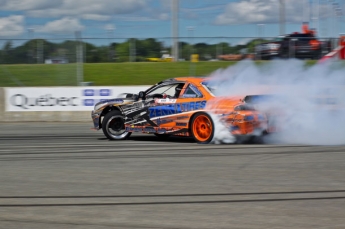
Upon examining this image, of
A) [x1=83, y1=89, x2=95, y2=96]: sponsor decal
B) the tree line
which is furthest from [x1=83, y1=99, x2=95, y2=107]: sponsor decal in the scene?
the tree line

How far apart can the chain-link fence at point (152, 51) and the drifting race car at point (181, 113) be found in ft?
34.3

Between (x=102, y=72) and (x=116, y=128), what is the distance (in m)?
13.2

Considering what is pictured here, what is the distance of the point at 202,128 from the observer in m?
13.0

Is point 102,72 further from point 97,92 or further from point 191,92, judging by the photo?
point 191,92

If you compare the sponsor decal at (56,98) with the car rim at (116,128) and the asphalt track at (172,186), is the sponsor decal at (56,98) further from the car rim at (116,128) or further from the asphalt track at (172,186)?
the asphalt track at (172,186)

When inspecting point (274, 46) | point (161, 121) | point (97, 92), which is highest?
point (274, 46)

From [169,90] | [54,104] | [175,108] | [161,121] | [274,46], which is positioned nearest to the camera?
[175,108]

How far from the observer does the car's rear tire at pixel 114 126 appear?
564 inches

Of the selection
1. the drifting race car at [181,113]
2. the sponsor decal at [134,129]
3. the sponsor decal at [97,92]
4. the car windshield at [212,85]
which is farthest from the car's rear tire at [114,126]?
the sponsor decal at [97,92]

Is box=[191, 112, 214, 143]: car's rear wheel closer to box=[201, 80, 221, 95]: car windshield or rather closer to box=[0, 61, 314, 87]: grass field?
box=[201, 80, 221, 95]: car windshield

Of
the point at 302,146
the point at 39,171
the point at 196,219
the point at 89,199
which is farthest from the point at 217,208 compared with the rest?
the point at 302,146

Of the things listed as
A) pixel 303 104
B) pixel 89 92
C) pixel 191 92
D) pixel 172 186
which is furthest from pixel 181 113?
pixel 89 92

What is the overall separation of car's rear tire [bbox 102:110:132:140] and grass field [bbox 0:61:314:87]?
9251 mm

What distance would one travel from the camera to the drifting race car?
12461 mm
